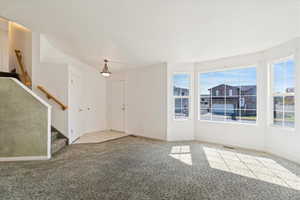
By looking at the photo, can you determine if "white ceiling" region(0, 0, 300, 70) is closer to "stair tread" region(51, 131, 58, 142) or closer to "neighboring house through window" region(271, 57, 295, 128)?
"neighboring house through window" region(271, 57, 295, 128)

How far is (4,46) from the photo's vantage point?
186 inches

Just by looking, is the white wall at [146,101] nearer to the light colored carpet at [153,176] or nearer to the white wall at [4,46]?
the light colored carpet at [153,176]

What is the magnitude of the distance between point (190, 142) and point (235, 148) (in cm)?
117

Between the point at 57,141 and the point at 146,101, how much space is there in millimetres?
2812

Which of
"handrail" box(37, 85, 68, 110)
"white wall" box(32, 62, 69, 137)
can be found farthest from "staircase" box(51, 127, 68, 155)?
"handrail" box(37, 85, 68, 110)

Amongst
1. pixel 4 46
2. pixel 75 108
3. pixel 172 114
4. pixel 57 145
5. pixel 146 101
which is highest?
pixel 4 46

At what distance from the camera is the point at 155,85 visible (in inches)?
202

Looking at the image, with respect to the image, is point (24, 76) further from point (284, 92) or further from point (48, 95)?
point (284, 92)

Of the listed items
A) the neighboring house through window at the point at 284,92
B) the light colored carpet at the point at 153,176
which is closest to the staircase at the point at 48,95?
the light colored carpet at the point at 153,176

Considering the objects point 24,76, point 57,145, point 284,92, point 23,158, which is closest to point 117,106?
point 57,145

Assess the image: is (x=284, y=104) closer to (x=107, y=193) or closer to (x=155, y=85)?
(x=155, y=85)

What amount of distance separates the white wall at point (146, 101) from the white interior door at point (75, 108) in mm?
1581

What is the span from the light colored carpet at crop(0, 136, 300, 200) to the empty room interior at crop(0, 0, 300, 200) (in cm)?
2

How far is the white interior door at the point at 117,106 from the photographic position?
6.16m
